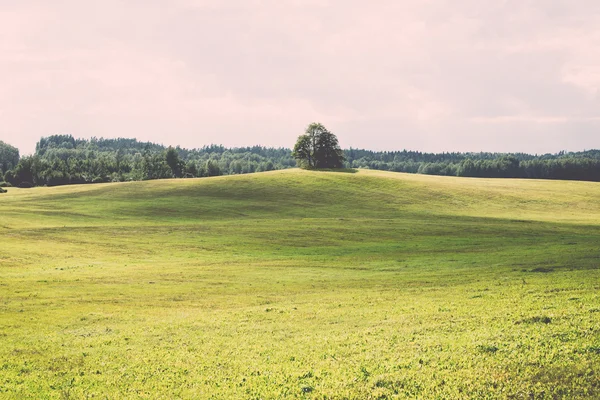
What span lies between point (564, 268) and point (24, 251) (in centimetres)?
4758

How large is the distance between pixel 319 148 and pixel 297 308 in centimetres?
13791

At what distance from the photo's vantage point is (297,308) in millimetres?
27375

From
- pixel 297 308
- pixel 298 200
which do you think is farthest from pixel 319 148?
pixel 297 308

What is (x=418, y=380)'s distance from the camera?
Answer: 15188mm

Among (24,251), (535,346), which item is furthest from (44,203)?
(535,346)

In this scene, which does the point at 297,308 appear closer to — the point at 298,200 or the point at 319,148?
the point at 298,200

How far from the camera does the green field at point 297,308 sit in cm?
1577

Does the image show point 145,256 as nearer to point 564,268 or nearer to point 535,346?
point 564,268

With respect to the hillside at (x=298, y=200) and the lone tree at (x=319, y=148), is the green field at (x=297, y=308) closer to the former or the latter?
the hillside at (x=298, y=200)

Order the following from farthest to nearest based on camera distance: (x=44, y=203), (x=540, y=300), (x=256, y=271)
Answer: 1. (x=44, y=203)
2. (x=256, y=271)
3. (x=540, y=300)

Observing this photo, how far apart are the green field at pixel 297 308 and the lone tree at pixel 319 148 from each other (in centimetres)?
8921

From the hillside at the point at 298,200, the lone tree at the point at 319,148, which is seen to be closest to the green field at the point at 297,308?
the hillside at the point at 298,200

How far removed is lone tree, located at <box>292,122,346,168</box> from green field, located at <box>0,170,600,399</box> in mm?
89210

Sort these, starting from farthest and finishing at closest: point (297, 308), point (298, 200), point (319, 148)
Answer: point (319, 148) < point (298, 200) < point (297, 308)
